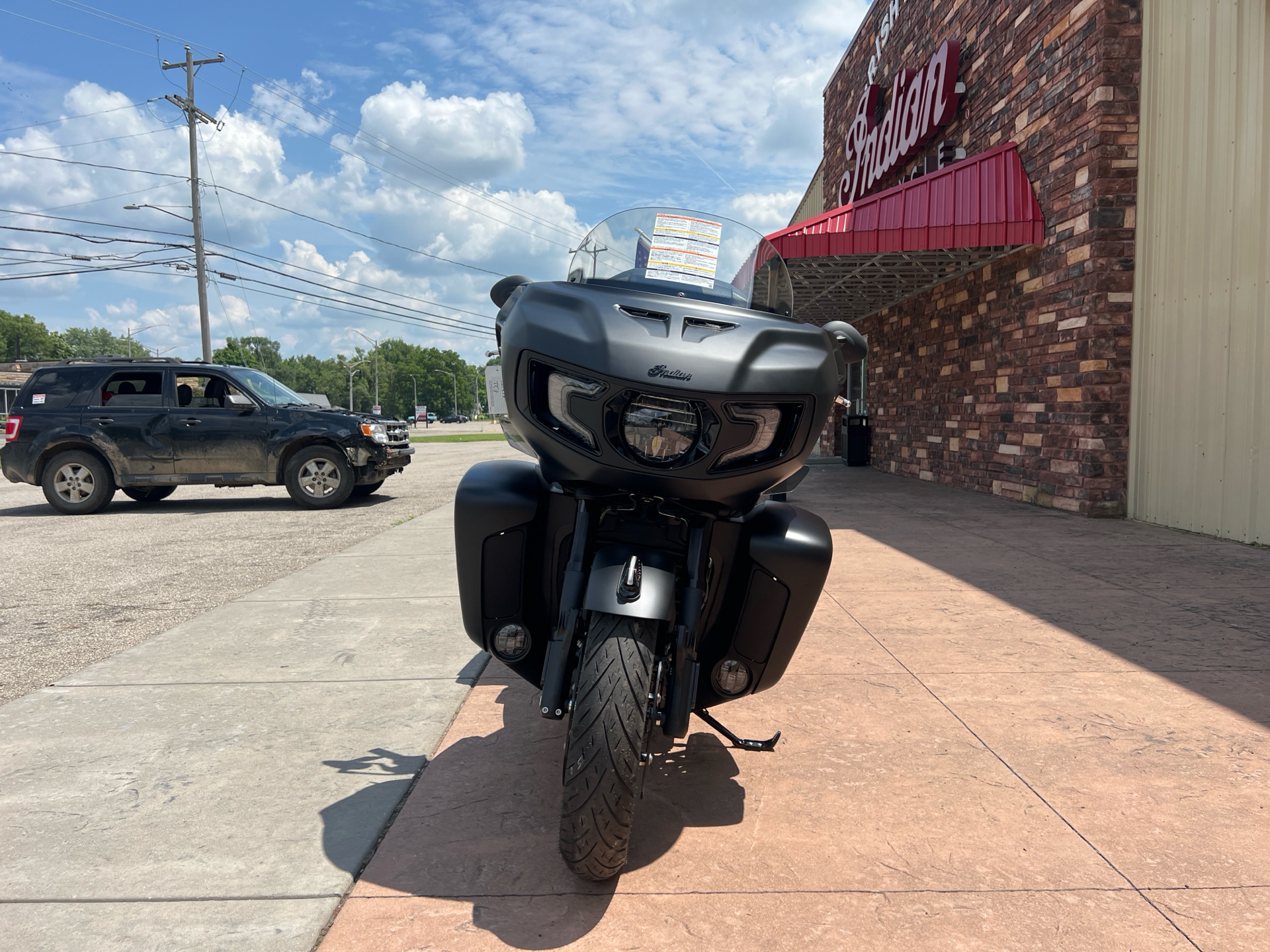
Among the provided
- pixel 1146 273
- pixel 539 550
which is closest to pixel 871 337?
pixel 1146 273

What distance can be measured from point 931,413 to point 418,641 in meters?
11.1

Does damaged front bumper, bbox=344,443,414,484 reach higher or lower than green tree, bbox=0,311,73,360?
lower

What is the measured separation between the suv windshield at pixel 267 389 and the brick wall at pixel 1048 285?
8.74m

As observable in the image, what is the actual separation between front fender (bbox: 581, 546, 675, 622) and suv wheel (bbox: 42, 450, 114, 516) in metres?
10.5

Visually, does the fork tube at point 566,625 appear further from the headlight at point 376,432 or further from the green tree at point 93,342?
the green tree at point 93,342

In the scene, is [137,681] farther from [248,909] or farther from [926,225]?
[926,225]

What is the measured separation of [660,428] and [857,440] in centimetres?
1609

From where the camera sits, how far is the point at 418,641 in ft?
14.7

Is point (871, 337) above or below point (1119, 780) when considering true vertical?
above

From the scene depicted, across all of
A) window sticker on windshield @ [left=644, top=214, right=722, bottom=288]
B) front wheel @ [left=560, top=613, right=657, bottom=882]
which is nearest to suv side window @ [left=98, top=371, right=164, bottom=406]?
window sticker on windshield @ [left=644, top=214, right=722, bottom=288]

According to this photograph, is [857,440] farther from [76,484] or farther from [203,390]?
[76,484]

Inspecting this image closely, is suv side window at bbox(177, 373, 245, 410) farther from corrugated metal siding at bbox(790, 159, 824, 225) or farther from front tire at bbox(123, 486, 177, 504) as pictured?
corrugated metal siding at bbox(790, 159, 824, 225)

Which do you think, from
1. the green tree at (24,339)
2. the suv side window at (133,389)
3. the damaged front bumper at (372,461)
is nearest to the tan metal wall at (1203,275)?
the damaged front bumper at (372,461)

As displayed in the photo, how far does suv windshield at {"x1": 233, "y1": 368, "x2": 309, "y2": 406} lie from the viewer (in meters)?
11.1
